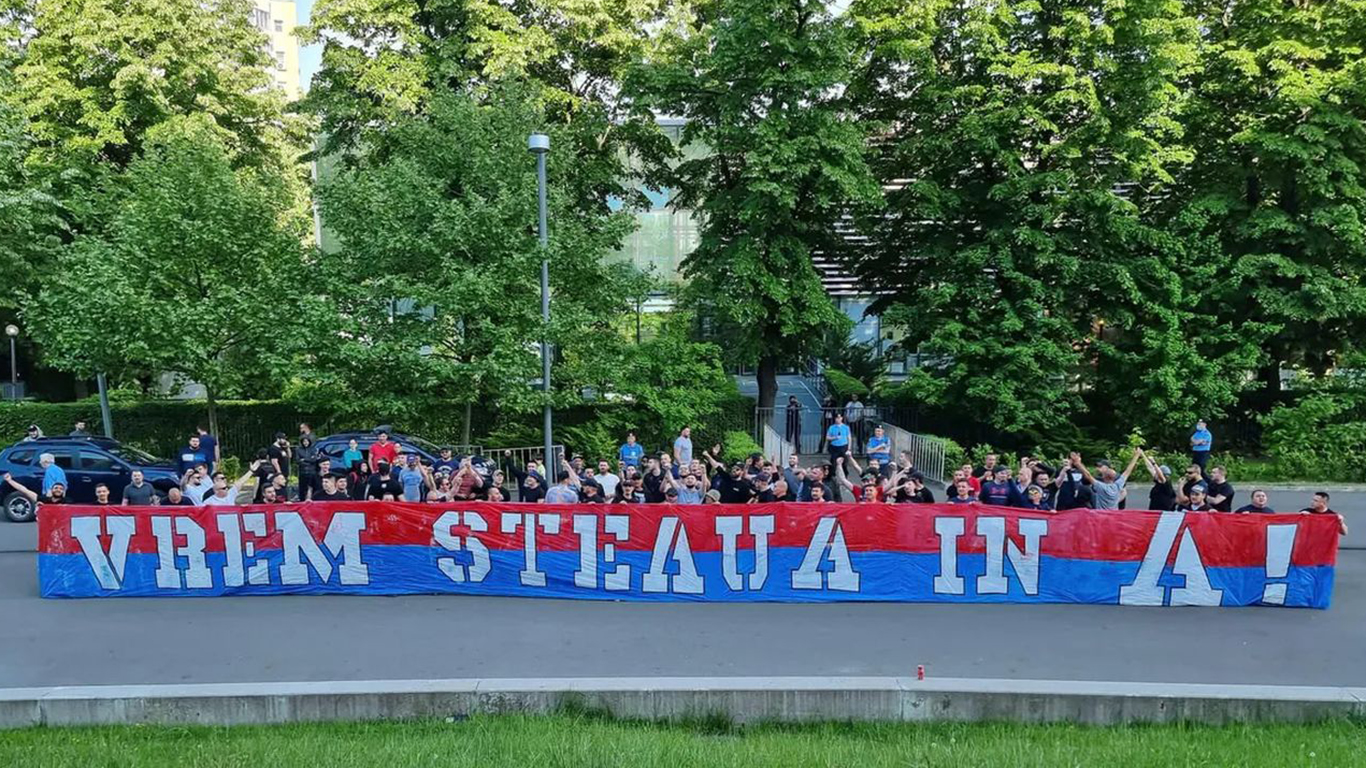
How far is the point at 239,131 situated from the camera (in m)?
31.6

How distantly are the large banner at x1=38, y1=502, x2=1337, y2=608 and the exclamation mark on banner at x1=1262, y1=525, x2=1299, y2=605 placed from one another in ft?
0.06

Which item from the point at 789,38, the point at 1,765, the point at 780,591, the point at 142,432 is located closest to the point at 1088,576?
the point at 780,591

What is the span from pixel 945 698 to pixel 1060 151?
59.3ft

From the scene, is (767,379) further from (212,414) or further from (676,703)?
(676,703)

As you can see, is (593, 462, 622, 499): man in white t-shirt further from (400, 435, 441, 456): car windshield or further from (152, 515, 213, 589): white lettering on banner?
(400, 435, 441, 456): car windshield

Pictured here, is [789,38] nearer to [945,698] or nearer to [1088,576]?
[1088,576]

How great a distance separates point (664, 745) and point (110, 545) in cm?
895

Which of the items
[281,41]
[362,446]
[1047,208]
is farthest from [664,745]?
[281,41]

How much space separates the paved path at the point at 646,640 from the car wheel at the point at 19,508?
20.6 ft

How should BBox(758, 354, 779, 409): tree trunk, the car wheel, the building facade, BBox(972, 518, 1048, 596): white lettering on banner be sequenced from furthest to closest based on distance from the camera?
the building facade, BBox(758, 354, 779, 409): tree trunk, the car wheel, BBox(972, 518, 1048, 596): white lettering on banner

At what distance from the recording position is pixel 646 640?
395 inches

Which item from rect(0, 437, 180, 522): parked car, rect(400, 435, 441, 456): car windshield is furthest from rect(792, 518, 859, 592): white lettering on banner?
rect(0, 437, 180, 522): parked car

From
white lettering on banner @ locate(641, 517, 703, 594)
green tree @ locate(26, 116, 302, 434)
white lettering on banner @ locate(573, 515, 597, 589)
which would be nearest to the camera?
white lettering on banner @ locate(641, 517, 703, 594)

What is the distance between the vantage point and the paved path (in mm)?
9023
